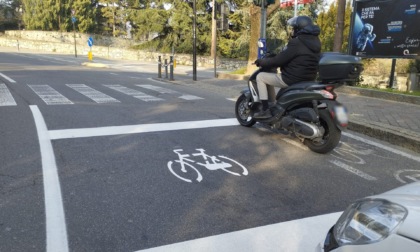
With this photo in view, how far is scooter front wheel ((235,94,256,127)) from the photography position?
22.3 feet

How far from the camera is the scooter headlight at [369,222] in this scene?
1.59m

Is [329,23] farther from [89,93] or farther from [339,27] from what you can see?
[89,93]

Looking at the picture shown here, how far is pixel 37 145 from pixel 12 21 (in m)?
67.7

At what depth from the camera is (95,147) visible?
17.5ft

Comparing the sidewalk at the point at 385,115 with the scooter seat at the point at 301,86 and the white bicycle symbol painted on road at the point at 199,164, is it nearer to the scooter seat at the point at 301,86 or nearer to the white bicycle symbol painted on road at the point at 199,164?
the scooter seat at the point at 301,86

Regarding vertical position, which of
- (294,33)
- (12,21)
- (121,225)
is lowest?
(121,225)

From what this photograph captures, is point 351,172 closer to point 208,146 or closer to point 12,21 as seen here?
point 208,146

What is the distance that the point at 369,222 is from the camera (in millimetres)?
1709

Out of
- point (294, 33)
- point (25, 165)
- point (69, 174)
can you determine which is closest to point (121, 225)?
point (69, 174)

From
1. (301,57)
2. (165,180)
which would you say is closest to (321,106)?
(301,57)

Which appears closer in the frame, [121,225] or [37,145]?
[121,225]

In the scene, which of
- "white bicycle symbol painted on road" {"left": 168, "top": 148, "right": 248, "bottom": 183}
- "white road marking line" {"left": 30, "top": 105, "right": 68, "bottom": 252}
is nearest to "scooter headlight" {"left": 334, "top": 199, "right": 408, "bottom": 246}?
"white road marking line" {"left": 30, "top": 105, "right": 68, "bottom": 252}

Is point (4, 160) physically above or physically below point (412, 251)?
below

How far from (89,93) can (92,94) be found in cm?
23
